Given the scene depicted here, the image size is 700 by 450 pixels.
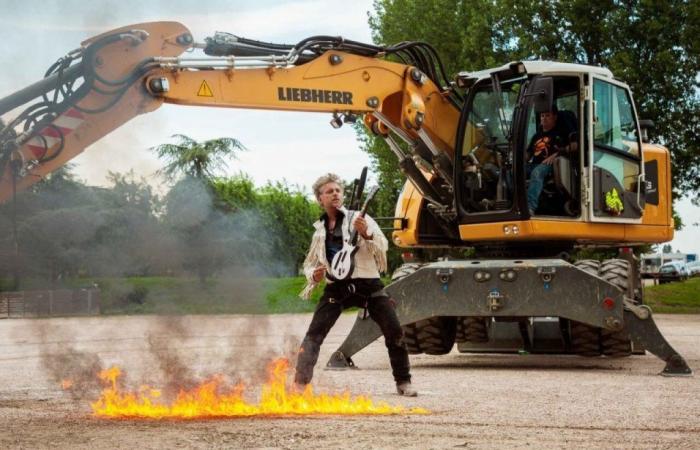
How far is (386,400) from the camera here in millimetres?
10641

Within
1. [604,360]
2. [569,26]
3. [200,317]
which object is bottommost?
[604,360]

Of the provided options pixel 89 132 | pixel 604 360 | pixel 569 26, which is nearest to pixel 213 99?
pixel 89 132

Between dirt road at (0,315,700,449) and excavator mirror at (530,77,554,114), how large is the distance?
335 cm

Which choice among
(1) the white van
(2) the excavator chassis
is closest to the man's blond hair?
(2) the excavator chassis

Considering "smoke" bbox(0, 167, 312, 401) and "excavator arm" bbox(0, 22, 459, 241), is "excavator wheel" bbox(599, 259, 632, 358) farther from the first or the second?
"smoke" bbox(0, 167, 312, 401)

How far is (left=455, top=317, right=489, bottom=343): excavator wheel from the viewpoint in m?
15.7

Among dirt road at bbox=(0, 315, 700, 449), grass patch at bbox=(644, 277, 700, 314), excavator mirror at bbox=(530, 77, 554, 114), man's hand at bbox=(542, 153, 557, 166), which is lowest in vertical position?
grass patch at bbox=(644, 277, 700, 314)

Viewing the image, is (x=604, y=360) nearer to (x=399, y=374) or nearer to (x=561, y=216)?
(x=561, y=216)

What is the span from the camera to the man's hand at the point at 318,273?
1023cm

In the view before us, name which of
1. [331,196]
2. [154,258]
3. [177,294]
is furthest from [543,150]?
[154,258]

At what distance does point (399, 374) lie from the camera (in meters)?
10.8

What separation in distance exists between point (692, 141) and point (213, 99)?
994 inches

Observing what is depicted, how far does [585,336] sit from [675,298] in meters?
25.8

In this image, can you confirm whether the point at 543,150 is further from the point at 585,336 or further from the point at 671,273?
the point at 671,273
